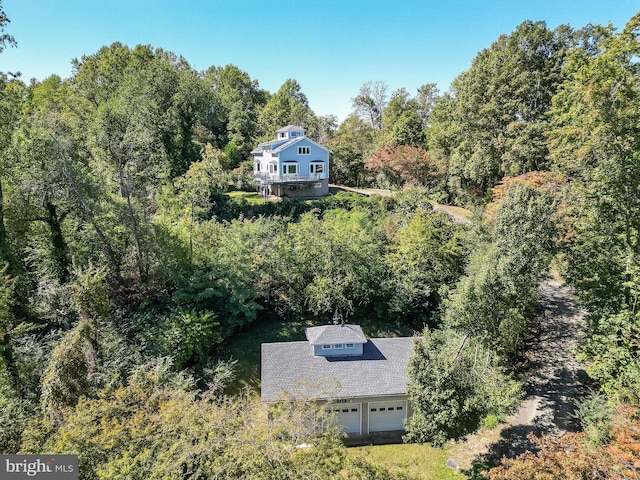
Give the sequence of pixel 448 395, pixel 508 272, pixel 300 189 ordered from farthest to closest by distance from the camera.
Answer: pixel 300 189, pixel 508 272, pixel 448 395

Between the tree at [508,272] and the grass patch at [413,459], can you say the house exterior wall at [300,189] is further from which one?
the grass patch at [413,459]

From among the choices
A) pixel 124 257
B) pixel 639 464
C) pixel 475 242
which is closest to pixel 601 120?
pixel 475 242

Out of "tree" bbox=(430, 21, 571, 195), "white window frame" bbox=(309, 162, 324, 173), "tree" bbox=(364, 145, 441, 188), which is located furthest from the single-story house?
"tree" bbox=(364, 145, 441, 188)

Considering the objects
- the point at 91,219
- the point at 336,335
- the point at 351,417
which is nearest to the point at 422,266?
the point at 336,335

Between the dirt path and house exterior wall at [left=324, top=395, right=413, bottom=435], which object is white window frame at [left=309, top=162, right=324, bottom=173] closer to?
the dirt path

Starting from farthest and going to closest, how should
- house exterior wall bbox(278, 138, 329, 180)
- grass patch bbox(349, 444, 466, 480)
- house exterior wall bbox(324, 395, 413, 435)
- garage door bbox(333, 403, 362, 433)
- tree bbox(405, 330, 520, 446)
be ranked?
1. house exterior wall bbox(278, 138, 329, 180)
2. garage door bbox(333, 403, 362, 433)
3. house exterior wall bbox(324, 395, 413, 435)
4. grass patch bbox(349, 444, 466, 480)
5. tree bbox(405, 330, 520, 446)

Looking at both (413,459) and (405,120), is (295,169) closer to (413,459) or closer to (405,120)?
(405,120)

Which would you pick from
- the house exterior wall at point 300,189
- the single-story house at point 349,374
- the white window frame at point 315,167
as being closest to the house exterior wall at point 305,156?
the white window frame at point 315,167
